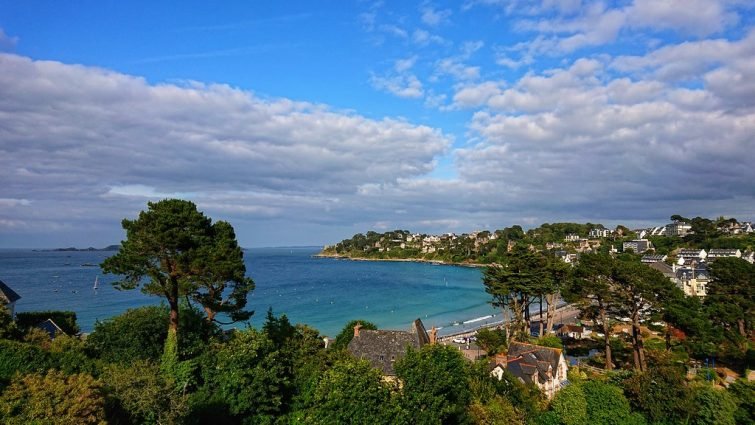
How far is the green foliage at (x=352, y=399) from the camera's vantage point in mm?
15719

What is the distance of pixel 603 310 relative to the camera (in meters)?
36.5

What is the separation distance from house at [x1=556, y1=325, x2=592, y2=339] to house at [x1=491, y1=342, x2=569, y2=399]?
19.0 m

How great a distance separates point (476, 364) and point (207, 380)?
508 inches

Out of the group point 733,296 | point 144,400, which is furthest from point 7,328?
point 733,296

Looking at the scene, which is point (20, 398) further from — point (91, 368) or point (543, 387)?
point (543, 387)

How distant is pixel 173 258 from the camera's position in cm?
2281

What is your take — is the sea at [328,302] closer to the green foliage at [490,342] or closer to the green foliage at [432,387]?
the green foliage at [490,342]

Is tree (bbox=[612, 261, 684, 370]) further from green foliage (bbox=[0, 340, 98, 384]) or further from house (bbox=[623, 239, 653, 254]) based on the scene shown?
house (bbox=[623, 239, 653, 254])

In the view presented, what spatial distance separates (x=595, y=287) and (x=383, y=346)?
18.6 m

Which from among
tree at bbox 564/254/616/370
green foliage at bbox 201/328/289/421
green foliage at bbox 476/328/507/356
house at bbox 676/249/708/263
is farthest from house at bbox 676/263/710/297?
green foliage at bbox 201/328/289/421

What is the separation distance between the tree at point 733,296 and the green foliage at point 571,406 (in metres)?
24.2

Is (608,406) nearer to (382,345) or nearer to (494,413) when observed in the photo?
(494,413)

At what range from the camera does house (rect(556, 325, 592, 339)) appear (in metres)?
49.1

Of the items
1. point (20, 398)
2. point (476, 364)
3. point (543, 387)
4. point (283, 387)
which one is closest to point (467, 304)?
point (543, 387)
